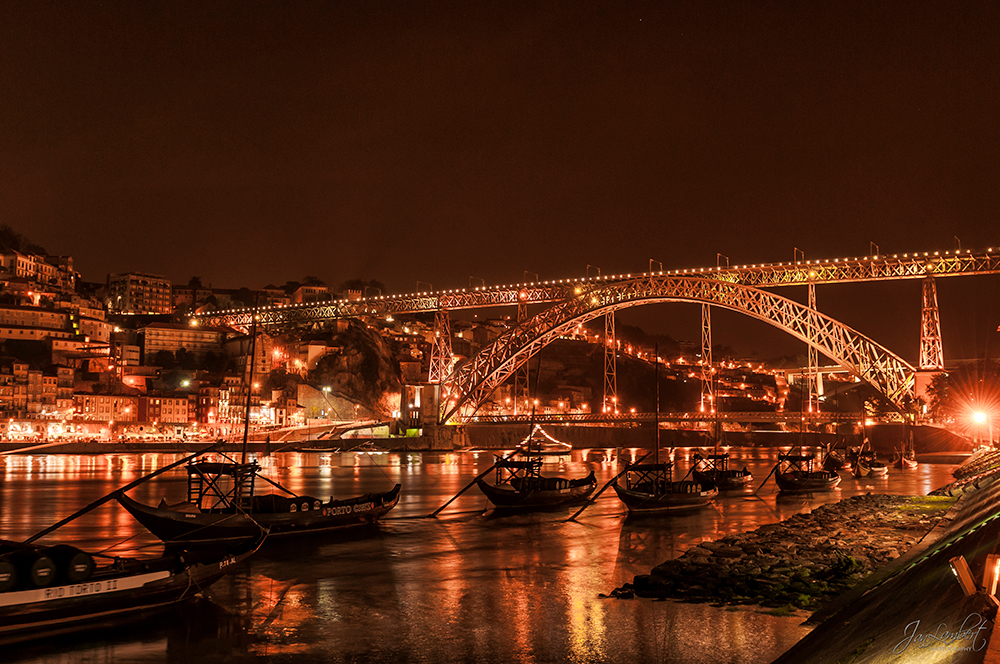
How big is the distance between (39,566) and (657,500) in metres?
19.8

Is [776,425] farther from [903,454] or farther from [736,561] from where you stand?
[736,561]

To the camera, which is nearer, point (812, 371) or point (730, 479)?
point (730, 479)

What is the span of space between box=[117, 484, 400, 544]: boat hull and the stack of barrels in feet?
11.9

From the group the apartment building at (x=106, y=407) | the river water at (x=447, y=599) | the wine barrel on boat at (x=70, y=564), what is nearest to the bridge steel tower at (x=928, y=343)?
the river water at (x=447, y=599)

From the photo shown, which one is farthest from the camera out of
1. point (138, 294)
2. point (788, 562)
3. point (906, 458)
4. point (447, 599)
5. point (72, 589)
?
point (138, 294)

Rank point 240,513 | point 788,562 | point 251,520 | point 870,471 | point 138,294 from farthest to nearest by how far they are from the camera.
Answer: point 138,294, point 870,471, point 240,513, point 251,520, point 788,562

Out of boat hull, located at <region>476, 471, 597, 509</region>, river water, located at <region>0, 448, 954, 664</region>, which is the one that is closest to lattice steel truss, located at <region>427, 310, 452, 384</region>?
river water, located at <region>0, 448, 954, 664</region>

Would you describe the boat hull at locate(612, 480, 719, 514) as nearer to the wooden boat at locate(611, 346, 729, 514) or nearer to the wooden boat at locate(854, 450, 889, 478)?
the wooden boat at locate(611, 346, 729, 514)

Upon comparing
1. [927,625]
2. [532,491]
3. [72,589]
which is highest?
[927,625]

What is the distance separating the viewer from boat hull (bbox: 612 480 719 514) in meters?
26.7

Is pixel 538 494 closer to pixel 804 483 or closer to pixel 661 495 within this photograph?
pixel 661 495

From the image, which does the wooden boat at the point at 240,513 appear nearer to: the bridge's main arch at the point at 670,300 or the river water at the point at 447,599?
the river water at the point at 447,599

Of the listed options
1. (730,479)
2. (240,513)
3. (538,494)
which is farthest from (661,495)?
(240,513)

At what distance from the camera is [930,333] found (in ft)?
157
